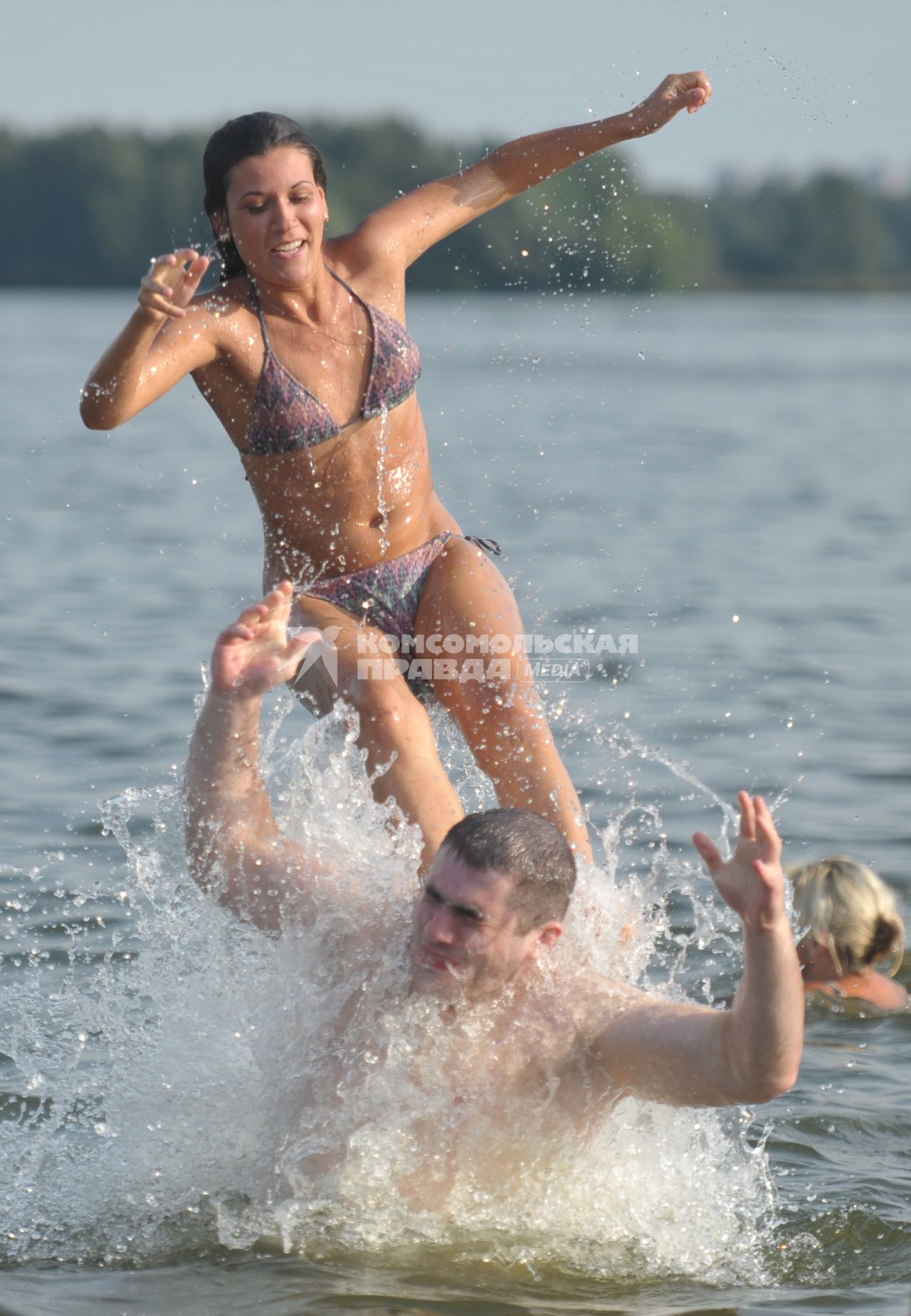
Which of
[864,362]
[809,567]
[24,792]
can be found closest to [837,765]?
[24,792]

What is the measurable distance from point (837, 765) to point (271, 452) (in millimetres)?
5765

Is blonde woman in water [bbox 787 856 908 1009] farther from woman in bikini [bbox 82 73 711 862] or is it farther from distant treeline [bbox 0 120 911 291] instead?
distant treeline [bbox 0 120 911 291]

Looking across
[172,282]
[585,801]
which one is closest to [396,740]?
[172,282]

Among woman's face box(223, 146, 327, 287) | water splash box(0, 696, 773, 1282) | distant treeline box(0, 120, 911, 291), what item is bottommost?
water splash box(0, 696, 773, 1282)

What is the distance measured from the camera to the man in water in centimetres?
409

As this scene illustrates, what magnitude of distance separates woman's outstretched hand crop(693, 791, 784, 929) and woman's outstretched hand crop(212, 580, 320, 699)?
1079mm

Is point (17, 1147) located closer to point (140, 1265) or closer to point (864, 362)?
point (140, 1265)

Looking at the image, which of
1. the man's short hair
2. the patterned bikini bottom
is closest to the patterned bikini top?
the patterned bikini bottom

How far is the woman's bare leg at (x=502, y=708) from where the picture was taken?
512cm

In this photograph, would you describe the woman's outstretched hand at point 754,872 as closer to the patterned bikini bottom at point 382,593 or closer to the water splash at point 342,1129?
the water splash at point 342,1129

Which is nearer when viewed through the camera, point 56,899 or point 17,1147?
point 17,1147

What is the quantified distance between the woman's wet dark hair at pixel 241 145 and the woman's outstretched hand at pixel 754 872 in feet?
7.86

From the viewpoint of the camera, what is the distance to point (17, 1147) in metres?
5.23

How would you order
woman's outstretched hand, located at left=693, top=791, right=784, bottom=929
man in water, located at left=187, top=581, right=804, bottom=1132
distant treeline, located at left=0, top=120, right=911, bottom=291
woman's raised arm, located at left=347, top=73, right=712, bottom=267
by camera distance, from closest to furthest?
woman's outstretched hand, located at left=693, top=791, right=784, bottom=929, man in water, located at left=187, top=581, right=804, bottom=1132, woman's raised arm, located at left=347, top=73, right=712, bottom=267, distant treeline, located at left=0, top=120, right=911, bottom=291
